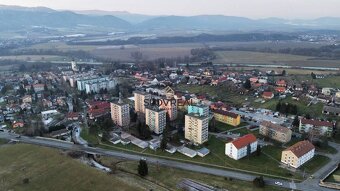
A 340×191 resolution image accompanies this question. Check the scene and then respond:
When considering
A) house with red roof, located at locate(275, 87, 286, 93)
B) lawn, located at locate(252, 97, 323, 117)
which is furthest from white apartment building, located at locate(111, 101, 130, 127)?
house with red roof, located at locate(275, 87, 286, 93)

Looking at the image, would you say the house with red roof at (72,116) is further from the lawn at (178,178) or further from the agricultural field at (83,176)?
the lawn at (178,178)

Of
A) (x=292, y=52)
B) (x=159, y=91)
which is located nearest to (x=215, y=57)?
(x=292, y=52)

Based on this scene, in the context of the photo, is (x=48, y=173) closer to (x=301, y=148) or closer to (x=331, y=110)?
(x=301, y=148)

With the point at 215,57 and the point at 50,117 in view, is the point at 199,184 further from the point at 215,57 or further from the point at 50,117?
the point at 215,57

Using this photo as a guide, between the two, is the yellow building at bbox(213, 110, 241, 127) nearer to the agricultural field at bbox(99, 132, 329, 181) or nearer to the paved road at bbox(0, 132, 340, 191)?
the agricultural field at bbox(99, 132, 329, 181)

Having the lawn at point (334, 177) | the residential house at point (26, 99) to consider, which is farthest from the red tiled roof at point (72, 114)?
the lawn at point (334, 177)

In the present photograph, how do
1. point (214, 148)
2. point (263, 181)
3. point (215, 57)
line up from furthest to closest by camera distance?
point (215, 57) → point (214, 148) → point (263, 181)

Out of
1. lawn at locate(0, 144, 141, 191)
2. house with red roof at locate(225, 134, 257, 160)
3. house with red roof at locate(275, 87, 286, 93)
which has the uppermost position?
house with red roof at locate(275, 87, 286, 93)

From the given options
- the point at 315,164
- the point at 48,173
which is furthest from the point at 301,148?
the point at 48,173
